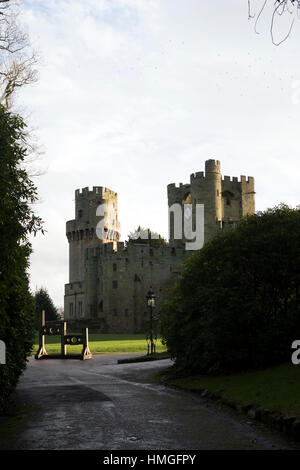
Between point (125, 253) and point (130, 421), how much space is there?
2637 inches

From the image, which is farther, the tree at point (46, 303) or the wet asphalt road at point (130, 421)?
the tree at point (46, 303)

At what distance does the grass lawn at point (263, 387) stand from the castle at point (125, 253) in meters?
58.9

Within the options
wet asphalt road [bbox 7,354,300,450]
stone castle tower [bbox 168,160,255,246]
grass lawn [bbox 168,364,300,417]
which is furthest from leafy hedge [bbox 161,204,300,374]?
stone castle tower [bbox 168,160,255,246]

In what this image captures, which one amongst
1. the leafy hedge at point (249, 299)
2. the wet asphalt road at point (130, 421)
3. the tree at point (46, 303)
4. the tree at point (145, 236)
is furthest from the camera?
the tree at point (145, 236)

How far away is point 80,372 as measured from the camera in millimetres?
21844

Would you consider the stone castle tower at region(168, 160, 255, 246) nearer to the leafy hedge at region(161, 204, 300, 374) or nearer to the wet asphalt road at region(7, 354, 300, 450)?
the leafy hedge at region(161, 204, 300, 374)

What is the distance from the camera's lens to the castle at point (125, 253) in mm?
76000

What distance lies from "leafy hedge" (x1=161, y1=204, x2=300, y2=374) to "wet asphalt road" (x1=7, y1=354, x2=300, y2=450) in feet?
5.22

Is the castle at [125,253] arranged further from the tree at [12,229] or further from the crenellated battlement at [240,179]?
the tree at [12,229]

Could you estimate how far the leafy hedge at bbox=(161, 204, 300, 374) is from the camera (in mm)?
14672

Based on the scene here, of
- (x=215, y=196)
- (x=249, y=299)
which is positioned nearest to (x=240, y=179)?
(x=215, y=196)

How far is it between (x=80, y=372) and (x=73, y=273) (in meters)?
72.6

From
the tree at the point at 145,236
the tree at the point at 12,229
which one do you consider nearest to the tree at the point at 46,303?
the tree at the point at 145,236
